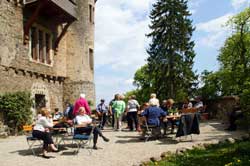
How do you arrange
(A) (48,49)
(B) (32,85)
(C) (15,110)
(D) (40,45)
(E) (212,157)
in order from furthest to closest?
1. (A) (48,49)
2. (D) (40,45)
3. (B) (32,85)
4. (C) (15,110)
5. (E) (212,157)

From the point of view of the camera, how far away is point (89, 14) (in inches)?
976

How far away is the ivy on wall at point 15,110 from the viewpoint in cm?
1606

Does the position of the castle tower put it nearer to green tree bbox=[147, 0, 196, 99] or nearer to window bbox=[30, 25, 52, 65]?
window bbox=[30, 25, 52, 65]

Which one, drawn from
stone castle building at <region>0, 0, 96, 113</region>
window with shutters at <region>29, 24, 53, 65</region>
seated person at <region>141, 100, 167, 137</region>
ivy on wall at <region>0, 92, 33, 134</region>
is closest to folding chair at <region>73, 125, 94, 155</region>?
seated person at <region>141, 100, 167, 137</region>

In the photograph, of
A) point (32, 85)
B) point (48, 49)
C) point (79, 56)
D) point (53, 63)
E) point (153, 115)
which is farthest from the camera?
point (79, 56)

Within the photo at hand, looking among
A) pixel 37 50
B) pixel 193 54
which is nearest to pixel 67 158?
pixel 37 50

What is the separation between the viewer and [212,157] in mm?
8273

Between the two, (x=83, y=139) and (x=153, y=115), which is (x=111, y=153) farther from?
(x=153, y=115)

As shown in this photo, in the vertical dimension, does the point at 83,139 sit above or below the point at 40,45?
below

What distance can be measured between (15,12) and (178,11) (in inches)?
767

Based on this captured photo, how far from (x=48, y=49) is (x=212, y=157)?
15102 mm

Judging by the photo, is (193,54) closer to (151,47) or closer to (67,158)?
(151,47)

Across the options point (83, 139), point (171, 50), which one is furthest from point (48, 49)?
point (171, 50)

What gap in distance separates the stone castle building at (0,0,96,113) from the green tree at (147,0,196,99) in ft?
32.5
